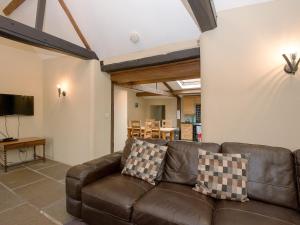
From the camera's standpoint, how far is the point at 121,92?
508 cm

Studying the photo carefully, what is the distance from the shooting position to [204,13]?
1855mm

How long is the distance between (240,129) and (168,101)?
23.7ft

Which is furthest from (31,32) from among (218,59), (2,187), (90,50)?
(218,59)

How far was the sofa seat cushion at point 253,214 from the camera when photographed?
1280mm

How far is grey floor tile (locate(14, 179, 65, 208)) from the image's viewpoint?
240 centimetres

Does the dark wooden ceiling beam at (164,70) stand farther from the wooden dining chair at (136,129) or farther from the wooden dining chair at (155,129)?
the wooden dining chair at (155,129)

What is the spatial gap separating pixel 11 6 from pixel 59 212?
3.84m

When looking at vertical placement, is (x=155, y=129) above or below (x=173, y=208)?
above

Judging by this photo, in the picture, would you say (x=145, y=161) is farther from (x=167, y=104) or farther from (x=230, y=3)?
(x=167, y=104)

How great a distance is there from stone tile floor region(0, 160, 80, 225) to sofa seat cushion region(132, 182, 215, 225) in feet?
3.47

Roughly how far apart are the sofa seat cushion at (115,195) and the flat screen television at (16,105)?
10.5ft

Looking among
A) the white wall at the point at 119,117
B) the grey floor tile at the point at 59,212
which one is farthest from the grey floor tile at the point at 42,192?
the white wall at the point at 119,117

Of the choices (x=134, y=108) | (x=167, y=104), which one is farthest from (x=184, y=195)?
(x=167, y=104)

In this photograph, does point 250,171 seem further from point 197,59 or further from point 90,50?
point 90,50
